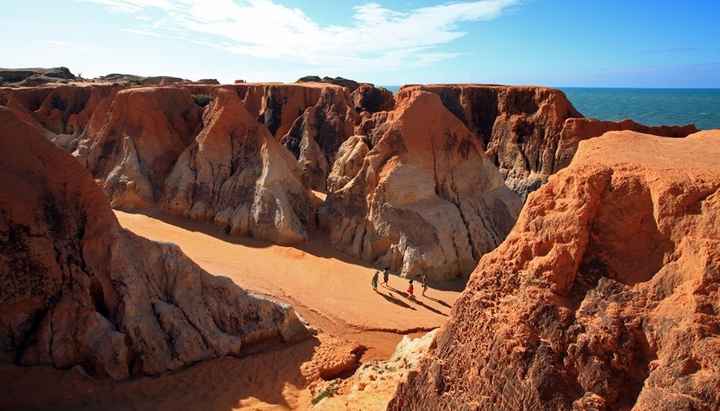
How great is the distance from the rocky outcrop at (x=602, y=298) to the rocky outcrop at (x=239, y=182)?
1279cm

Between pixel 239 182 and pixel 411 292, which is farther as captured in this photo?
pixel 239 182

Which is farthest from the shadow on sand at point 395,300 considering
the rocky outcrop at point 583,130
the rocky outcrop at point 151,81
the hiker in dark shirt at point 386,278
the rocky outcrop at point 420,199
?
the rocky outcrop at point 151,81

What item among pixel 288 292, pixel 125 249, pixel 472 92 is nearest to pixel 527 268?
pixel 125 249

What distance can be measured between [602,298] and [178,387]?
283 inches

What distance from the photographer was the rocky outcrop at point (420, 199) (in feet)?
53.7

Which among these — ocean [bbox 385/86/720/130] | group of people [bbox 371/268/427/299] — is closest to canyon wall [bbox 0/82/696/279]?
group of people [bbox 371/268/427/299]

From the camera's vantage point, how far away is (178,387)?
358 inches

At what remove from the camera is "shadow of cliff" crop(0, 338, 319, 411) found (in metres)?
8.14

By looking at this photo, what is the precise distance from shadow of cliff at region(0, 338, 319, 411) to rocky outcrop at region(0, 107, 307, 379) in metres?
0.22

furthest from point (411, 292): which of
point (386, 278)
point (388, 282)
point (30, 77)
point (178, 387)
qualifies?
point (30, 77)

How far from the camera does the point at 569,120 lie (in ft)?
84.5

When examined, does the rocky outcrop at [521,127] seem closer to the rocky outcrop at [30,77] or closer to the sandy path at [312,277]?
the sandy path at [312,277]

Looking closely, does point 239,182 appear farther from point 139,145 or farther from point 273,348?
point 273,348

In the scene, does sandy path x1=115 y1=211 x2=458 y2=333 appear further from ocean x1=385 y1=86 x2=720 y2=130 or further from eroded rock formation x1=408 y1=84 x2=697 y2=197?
ocean x1=385 y1=86 x2=720 y2=130
